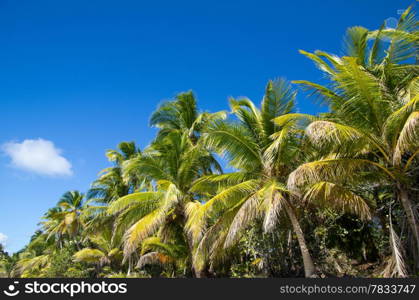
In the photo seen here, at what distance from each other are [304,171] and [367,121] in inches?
87.3

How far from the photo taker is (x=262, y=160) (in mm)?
Answer: 9898

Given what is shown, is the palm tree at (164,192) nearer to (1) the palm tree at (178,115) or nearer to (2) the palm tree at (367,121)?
(1) the palm tree at (178,115)

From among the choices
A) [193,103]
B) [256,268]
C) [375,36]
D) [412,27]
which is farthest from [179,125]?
[412,27]

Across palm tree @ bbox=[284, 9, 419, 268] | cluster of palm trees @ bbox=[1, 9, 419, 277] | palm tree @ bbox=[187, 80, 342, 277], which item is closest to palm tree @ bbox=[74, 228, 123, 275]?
cluster of palm trees @ bbox=[1, 9, 419, 277]

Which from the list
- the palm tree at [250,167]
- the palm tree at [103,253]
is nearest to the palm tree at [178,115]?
the palm tree at [250,167]

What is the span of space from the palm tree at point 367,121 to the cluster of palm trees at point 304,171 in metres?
0.03

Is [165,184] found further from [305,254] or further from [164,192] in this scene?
[305,254]

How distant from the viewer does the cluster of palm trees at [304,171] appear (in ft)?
25.8

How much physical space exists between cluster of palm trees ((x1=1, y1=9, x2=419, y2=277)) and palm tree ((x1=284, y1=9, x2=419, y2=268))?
0.09 feet

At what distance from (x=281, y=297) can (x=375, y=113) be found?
16.0 ft

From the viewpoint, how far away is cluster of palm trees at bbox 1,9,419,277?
7.86 m

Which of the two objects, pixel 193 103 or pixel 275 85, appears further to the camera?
pixel 193 103

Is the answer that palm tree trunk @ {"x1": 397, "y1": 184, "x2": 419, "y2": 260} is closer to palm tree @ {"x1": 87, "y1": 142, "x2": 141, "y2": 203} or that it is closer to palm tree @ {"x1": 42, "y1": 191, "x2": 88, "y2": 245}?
palm tree @ {"x1": 87, "y1": 142, "x2": 141, "y2": 203}

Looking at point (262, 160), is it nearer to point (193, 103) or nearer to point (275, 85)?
point (275, 85)
